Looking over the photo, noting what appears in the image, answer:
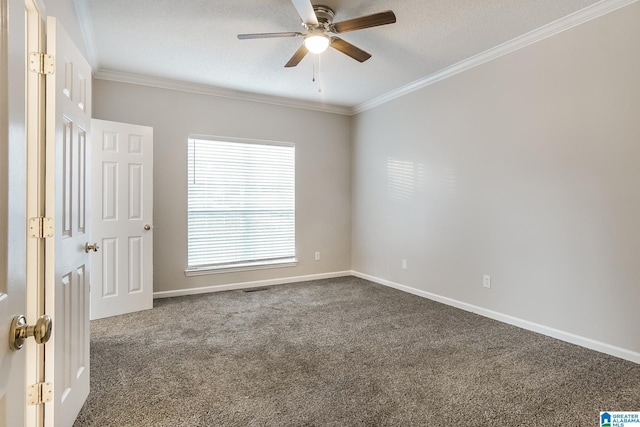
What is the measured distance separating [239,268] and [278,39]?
116 inches

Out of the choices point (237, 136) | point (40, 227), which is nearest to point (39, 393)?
point (40, 227)

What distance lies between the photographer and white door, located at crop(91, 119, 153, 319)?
11.7 ft

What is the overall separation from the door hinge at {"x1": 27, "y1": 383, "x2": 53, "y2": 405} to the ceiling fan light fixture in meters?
2.63

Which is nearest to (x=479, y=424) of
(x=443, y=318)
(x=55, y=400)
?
(x=443, y=318)

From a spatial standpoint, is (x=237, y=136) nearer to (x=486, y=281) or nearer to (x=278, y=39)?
(x=278, y=39)

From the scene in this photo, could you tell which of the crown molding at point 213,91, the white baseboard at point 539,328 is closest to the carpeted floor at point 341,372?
the white baseboard at point 539,328

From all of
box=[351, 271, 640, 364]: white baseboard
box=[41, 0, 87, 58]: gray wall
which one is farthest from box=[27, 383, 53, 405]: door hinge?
box=[351, 271, 640, 364]: white baseboard

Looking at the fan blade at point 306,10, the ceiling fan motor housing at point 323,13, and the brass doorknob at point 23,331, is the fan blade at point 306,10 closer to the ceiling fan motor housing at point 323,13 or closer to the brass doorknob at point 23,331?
the ceiling fan motor housing at point 323,13

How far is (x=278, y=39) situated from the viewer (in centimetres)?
320

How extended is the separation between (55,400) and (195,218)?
3.14m

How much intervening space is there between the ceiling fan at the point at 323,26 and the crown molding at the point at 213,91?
1.92 m

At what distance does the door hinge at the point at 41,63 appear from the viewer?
4.71ft

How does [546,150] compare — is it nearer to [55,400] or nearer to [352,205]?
[352,205]

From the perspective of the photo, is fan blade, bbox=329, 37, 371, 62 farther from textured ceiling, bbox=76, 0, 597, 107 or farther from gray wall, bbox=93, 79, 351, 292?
gray wall, bbox=93, 79, 351, 292
